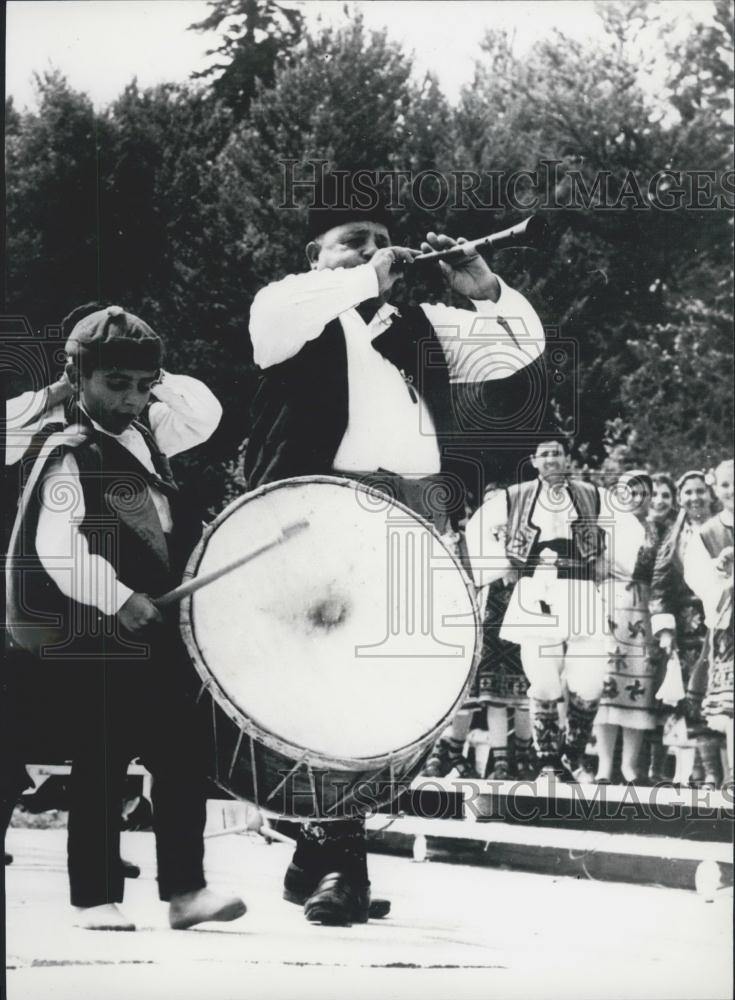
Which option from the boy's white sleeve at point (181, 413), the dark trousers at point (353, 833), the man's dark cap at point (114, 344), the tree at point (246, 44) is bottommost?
the dark trousers at point (353, 833)

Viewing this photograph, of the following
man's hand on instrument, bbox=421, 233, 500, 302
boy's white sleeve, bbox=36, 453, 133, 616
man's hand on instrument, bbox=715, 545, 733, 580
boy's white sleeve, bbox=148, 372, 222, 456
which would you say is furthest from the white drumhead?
man's hand on instrument, bbox=715, 545, 733, 580

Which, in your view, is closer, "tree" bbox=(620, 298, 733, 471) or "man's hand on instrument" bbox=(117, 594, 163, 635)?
"man's hand on instrument" bbox=(117, 594, 163, 635)

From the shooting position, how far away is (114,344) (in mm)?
4309

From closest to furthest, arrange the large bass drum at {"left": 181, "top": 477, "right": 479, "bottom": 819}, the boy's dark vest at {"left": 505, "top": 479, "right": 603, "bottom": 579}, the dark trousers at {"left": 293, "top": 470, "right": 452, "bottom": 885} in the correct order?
the large bass drum at {"left": 181, "top": 477, "right": 479, "bottom": 819} → the dark trousers at {"left": 293, "top": 470, "right": 452, "bottom": 885} → the boy's dark vest at {"left": 505, "top": 479, "right": 603, "bottom": 579}

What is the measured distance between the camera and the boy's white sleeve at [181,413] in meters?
4.33

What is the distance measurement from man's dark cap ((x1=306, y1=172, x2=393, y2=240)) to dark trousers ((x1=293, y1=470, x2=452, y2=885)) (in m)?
0.99

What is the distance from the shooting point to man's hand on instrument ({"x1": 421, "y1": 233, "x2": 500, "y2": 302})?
14.2ft

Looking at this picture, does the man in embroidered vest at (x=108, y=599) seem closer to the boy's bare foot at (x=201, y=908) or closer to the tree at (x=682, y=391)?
the boy's bare foot at (x=201, y=908)

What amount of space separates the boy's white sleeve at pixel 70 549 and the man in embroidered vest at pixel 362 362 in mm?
655

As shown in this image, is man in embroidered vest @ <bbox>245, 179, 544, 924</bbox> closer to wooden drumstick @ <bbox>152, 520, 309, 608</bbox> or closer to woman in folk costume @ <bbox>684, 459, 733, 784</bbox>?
wooden drumstick @ <bbox>152, 520, 309, 608</bbox>

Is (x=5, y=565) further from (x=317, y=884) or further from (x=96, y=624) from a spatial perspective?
(x=317, y=884)

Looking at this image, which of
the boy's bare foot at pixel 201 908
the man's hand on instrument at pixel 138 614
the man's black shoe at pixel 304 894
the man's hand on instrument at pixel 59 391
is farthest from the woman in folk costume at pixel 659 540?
the man's hand on instrument at pixel 59 391

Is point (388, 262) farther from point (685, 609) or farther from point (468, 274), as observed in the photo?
point (685, 609)

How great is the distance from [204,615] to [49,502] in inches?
32.4
